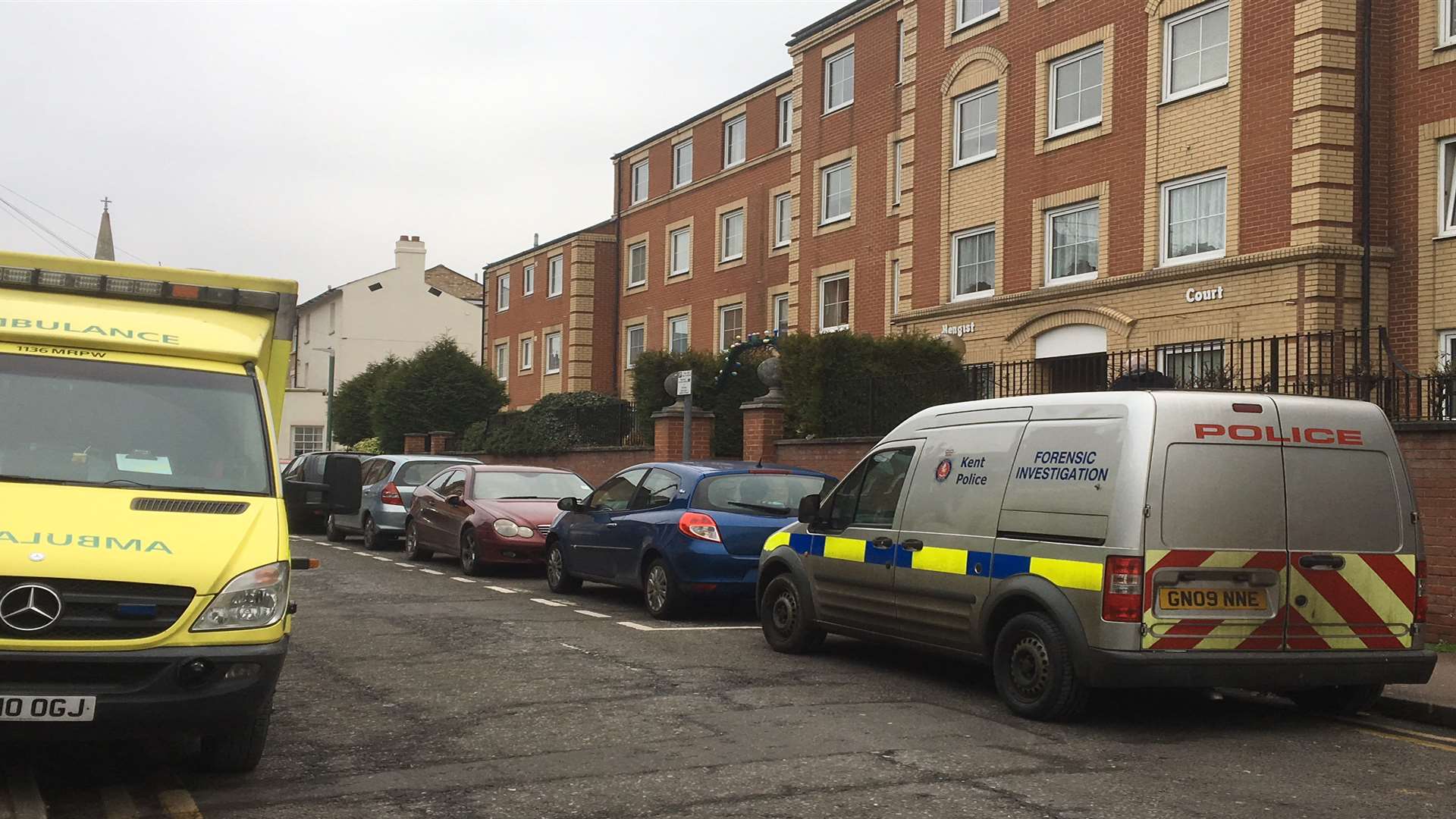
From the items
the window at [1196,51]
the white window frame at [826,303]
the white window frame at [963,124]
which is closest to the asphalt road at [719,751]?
the window at [1196,51]

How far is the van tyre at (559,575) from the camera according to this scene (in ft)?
50.6

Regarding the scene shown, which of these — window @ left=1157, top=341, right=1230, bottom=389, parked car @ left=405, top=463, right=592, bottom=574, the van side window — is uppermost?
window @ left=1157, top=341, right=1230, bottom=389

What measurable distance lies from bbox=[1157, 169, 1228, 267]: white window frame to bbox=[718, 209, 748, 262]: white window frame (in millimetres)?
17159

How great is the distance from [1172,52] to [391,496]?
13.8 m

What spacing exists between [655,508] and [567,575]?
216 centimetres

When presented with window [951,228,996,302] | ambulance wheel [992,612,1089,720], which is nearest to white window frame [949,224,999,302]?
window [951,228,996,302]

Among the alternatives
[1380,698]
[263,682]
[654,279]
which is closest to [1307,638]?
[1380,698]

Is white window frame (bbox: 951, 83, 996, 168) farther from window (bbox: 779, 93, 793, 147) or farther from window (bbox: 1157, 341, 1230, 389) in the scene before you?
window (bbox: 779, 93, 793, 147)

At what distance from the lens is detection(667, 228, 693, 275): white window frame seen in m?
41.0

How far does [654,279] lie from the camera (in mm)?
43188

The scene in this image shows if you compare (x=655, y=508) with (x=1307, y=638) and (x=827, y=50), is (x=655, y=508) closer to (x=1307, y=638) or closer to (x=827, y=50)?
(x=1307, y=638)

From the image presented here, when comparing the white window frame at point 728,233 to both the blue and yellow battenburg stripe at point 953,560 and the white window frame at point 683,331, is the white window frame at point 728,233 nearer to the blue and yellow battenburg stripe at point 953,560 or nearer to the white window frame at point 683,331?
the white window frame at point 683,331

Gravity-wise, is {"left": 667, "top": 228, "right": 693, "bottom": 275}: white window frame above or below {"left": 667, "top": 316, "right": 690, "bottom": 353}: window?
above

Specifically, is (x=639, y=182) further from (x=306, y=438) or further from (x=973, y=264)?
(x=306, y=438)
